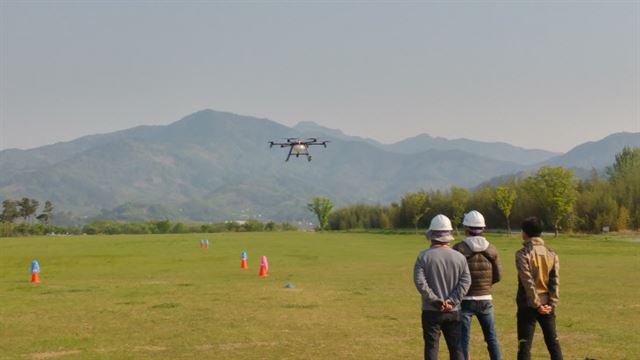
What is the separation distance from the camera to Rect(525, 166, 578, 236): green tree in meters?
79.6

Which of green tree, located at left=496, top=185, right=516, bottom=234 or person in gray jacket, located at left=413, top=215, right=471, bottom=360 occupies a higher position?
green tree, located at left=496, top=185, right=516, bottom=234

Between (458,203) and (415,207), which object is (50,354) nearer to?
(458,203)

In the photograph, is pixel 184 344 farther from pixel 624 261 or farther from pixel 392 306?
pixel 624 261

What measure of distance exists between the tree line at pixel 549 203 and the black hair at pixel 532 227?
72.8 m

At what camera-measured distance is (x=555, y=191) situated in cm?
8012

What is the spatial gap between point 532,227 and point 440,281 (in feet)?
5.78

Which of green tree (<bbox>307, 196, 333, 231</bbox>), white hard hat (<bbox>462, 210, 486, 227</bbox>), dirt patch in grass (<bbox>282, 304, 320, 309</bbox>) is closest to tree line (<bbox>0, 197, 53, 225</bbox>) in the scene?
green tree (<bbox>307, 196, 333, 231</bbox>)

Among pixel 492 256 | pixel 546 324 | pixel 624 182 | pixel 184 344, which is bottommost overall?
pixel 184 344

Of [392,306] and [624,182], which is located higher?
[624,182]

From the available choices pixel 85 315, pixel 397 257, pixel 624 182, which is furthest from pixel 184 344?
pixel 624 182

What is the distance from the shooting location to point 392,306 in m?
19.7

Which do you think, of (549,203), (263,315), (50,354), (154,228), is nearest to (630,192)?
(549,203)

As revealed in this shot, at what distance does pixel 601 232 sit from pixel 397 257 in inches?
1960

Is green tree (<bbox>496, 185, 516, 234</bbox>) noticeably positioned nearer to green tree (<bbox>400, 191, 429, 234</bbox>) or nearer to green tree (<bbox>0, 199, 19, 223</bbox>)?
green tree (<bbox>400, 191, 429, 234</bbox>)
